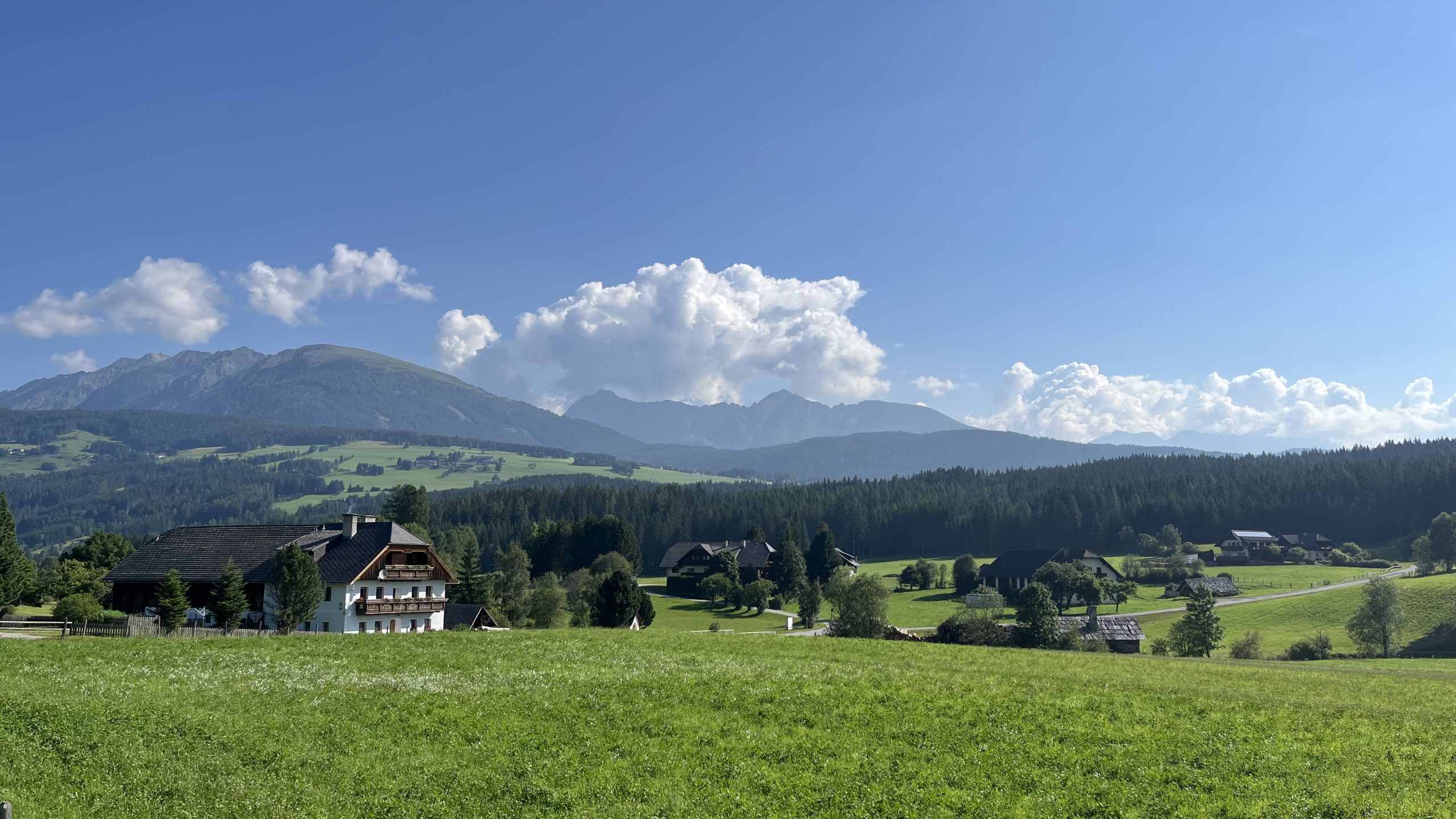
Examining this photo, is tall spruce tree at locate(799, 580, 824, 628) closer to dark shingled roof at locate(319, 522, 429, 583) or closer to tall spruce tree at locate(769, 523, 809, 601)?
tall spruce tree at locate(769, 523, 809, 601)

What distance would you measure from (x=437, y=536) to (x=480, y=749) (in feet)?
412

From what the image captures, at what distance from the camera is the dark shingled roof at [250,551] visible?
63906 mm

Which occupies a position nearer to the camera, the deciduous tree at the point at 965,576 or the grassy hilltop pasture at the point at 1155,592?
the grassy hilltop pasture at the point at 1155,592

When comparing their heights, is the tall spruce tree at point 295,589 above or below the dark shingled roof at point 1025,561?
above

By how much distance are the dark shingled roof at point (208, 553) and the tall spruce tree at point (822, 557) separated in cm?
8437

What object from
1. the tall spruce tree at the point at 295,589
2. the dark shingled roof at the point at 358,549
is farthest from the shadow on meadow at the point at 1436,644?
the tall spruce tree at the point at 295,589

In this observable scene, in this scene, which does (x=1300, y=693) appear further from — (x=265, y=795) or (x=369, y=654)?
(x=369, y=654)

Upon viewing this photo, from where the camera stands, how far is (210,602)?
60.5 metres

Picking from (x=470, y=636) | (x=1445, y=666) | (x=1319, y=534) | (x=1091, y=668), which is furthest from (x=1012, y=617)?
(x=1319, y=534)

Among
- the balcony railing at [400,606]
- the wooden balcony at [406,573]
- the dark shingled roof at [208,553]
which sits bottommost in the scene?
the balcony railing at [400,606]

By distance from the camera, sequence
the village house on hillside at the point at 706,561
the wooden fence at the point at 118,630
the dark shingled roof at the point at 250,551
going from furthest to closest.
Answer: the village house on hillside at the point at 706,561, the dark shingled roof at the point at 250,551, the wooden fence at the point at 118,630

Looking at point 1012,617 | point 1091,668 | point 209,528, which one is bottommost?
point 1012,617

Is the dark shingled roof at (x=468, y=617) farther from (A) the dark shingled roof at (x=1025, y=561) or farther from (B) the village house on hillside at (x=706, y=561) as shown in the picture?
(A) the dark shingled roof at (x=1025, y=561)

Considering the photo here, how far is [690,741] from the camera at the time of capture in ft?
76.4
